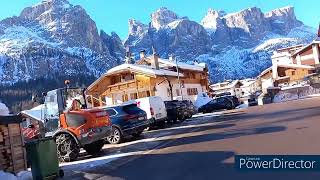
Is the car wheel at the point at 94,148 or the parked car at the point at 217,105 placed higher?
the parked car at the point at 217,105

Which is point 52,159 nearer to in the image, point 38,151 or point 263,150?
point 38,151

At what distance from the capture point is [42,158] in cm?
1267

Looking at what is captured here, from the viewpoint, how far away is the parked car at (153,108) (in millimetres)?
27547

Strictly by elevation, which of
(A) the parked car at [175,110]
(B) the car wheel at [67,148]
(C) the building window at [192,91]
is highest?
(C) the building window at [192,91]

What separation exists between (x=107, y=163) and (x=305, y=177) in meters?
7.78

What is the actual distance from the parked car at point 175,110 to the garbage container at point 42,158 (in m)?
20.5

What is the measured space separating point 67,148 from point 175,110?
17.2m

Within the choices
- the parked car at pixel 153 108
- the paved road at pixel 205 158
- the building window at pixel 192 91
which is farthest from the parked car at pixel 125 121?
the building window at pixel 192 91

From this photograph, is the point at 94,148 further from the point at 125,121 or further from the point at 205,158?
the point at 205,158

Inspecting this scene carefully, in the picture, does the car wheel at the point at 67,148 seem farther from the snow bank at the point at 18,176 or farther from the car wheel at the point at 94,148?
the snow bank at the point at 18,176

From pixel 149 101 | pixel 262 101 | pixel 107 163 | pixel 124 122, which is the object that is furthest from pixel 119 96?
pixel 107 163

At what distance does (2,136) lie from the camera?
44.1 ft

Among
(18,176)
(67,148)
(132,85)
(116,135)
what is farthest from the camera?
(132,85)

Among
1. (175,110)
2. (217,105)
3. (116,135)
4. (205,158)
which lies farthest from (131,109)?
(217,105)
